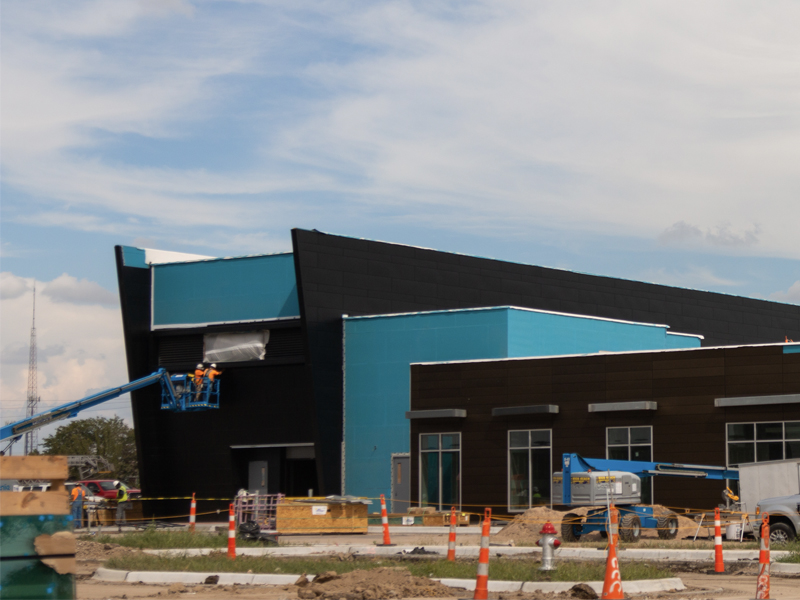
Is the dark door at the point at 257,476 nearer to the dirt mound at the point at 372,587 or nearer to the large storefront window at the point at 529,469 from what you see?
the large storefront window at the point at 529,469

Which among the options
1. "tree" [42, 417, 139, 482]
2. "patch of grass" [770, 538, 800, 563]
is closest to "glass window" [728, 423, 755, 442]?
"patch of grass" [770, 538, 800, 563]

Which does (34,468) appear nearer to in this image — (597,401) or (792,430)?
(792,430)

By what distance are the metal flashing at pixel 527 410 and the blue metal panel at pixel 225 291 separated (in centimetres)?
956

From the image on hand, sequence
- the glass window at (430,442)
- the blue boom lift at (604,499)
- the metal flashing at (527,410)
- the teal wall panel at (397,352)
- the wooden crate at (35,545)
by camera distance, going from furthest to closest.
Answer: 1. the teal wall panel at (397,352)
2. the glass window at (430,442)
3. the metal flashing at (527,410)
4. the blue boom lift at (604,499)
5. the wooden crate at (35,545)

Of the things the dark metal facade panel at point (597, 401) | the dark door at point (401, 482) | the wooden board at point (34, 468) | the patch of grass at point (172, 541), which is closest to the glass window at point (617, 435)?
the dark metal facade panel at point (597, 401)

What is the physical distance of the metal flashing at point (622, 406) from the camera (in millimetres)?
36906

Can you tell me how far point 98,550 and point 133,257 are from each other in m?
26.1

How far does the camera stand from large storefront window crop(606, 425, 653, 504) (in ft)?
121

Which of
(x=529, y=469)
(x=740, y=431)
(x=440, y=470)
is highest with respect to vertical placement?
(x=740, y=431)

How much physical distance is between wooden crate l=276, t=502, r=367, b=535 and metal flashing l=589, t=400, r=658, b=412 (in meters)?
8.94

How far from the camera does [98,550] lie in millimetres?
23812

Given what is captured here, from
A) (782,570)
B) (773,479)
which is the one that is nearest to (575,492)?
(773,479)

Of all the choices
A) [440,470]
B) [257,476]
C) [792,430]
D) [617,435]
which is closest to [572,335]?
[617,435]

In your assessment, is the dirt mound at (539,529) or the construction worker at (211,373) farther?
the construction worker at (211,373)
